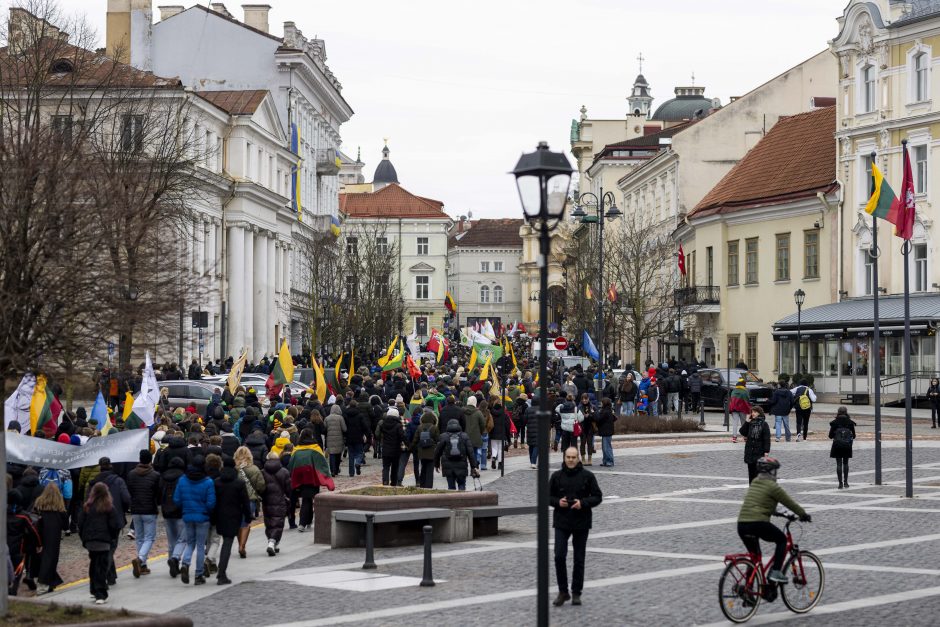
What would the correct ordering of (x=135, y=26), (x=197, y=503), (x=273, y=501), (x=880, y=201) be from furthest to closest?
1. (x=135, y=26)
2. (x=880, y=201)
3. (x=273, y=501)
4. (x=197, y=503)

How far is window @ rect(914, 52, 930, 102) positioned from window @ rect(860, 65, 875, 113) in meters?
2.22

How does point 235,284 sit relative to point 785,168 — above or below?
below

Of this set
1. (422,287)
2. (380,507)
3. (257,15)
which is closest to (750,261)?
(257,15)

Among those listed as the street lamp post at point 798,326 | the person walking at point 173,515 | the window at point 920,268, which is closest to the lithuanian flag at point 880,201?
the person walking at point 173,515

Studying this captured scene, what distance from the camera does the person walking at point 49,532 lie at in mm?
15906

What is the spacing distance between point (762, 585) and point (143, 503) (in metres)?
7.56

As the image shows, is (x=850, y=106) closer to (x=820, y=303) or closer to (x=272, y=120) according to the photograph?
(x=820, y=303)

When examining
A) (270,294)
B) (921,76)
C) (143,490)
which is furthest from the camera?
(270,294)

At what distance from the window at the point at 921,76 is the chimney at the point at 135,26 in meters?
36.8

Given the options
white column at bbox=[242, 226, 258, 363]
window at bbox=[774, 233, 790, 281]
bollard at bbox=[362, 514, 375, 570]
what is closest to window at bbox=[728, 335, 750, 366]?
window at bbox=[774, 233, 790, 281]

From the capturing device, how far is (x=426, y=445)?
23719 mm

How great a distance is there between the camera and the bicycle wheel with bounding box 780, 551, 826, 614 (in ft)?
44.1

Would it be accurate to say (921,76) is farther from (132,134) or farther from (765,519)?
(765,519)

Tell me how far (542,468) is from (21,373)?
208 inches
